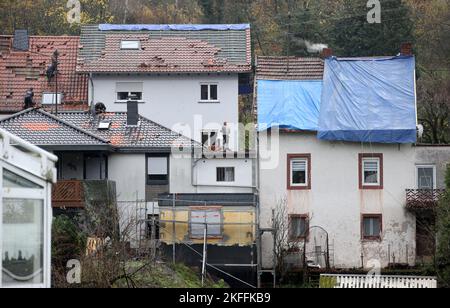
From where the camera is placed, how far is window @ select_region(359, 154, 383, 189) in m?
46.5

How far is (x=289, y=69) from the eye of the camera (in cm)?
5016

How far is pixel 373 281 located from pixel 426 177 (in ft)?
26.3

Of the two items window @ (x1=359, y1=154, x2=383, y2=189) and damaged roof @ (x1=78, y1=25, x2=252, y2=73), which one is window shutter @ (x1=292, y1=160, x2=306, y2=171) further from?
damaged roof @ (x1=78, y1=25, x2=252, y2=73)

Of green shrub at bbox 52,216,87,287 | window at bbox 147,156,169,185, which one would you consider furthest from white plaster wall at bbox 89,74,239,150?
green shrub at bbox 52,216,87,287

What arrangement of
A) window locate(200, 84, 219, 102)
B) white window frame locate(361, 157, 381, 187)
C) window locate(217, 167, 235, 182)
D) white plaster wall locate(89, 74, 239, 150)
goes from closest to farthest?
1. white window frame locate(361, 157, 381, 187)
2. window locate(217, 167, 235, 182)
3. white plaster wall locate(89, 74, 239, 150)
4. window locate(200, 84, 219, 102)

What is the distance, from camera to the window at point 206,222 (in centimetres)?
4450

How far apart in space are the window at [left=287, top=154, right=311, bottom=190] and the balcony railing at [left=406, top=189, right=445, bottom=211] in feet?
13.1

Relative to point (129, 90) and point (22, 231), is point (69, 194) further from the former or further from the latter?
point (22, 231)

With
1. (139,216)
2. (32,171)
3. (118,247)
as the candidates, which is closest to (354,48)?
(139,216)

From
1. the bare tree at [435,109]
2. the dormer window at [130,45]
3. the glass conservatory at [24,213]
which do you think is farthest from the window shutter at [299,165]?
the glass conservatory at [24,213]

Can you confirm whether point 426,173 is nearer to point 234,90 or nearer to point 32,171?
point 234,90

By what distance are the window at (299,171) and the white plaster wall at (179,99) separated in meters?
8.50

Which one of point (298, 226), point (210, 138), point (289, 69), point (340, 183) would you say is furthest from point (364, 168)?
point (210, 138)
